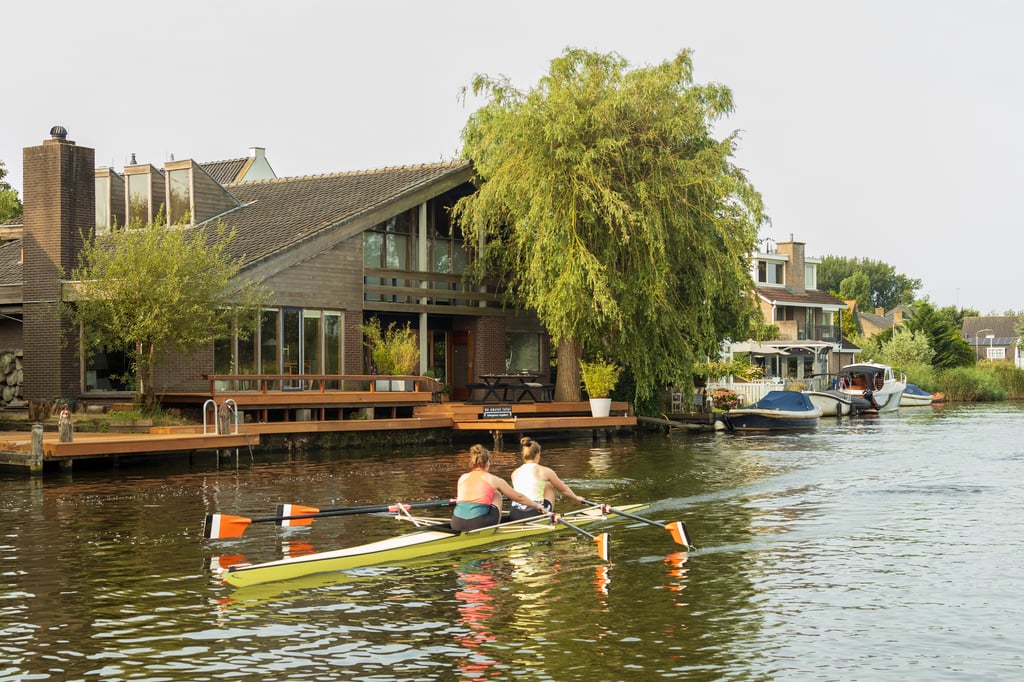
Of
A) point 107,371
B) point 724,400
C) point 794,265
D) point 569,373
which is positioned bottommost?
point 724,400

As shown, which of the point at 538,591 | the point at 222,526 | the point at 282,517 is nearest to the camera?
the point at 538,591

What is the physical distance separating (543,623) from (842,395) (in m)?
52.6

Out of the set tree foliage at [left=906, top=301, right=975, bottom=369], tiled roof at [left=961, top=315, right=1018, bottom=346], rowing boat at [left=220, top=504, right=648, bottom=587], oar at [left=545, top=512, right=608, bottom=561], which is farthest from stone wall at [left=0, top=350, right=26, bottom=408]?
tiled roof at [left=961, top=315, right=1018, bottom=346]

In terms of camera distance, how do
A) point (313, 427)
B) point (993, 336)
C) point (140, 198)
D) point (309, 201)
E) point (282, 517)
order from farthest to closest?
point (993, 336) < point (309, 201) < point (140, 198) < point (313, 427) < point (282, 517)

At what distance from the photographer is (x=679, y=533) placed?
695 inches

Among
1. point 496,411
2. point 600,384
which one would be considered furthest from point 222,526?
point 600,384

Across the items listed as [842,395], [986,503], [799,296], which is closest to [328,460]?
[986,503]

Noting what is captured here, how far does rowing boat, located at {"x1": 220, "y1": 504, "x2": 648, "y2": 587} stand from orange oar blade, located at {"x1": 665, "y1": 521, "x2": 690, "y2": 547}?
4.87 feet

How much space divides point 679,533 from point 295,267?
2251 cm

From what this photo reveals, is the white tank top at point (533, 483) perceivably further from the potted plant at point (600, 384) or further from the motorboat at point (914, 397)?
the motorboat at point (914, 397)

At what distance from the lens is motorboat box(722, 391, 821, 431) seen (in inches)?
1912

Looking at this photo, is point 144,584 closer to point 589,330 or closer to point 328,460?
point 328,460

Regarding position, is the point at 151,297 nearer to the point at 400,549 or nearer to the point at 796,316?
the point at 400,549

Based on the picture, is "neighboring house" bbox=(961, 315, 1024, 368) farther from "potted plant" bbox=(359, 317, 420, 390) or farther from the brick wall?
"potted plant" bbox=(359, 317, 420, 390)
